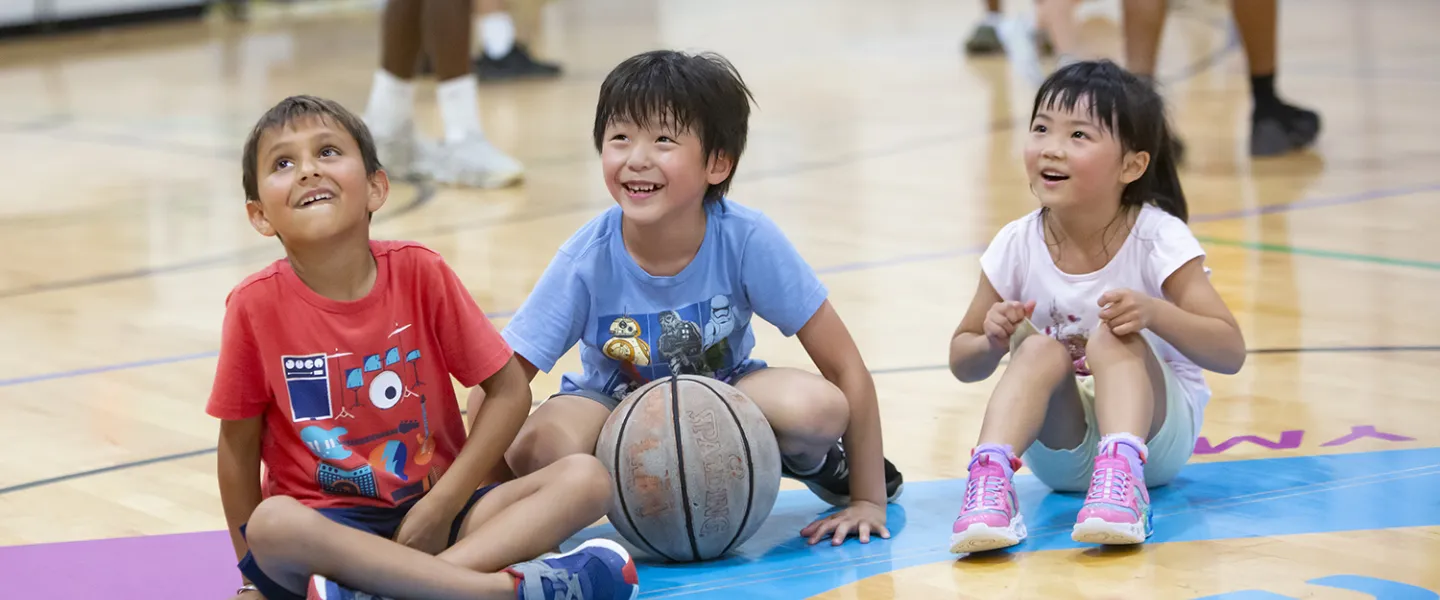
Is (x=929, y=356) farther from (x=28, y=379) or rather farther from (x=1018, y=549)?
(x=28, y=379)

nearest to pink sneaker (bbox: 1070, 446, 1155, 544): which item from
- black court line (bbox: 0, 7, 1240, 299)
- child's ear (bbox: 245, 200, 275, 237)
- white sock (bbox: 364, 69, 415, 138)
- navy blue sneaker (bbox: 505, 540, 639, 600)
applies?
navy blue sneaker (bbox: 505, 540, 639, 600)

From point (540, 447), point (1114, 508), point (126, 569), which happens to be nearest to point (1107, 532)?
point (1114, 508)

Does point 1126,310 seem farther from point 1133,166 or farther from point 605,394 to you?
point 605,394

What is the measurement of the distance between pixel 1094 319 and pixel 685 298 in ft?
2.14

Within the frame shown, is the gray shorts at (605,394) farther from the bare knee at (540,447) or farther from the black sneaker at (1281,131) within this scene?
the black sneaker at (1281,131)

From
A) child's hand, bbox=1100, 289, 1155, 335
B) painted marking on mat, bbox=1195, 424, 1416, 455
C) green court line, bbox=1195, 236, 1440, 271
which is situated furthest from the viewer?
green court line, bbox=1195, 236, 1440, 271

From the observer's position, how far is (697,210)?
2613 mm

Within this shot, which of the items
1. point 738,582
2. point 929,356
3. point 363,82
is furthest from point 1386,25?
point 738,582

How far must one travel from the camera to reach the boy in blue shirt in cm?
252

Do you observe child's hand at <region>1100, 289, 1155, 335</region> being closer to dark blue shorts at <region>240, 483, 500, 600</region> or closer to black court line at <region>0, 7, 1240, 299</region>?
dark blue shorts at <region>240, 483, 500, 600</region>

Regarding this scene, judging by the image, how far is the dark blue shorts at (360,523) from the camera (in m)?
2.24

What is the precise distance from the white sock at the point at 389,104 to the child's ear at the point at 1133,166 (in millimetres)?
3325

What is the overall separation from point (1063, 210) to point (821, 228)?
2110 millimetres

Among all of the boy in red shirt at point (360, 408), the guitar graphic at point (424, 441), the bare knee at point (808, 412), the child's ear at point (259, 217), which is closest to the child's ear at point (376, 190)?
the boy in red shirt at point (360, 408)
